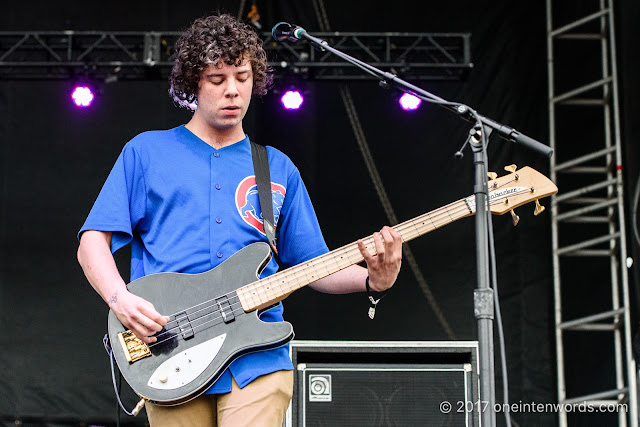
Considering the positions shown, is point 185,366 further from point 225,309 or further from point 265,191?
point 265,191

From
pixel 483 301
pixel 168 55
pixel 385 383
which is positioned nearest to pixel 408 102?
pixel 168 55

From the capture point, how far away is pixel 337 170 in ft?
19.8

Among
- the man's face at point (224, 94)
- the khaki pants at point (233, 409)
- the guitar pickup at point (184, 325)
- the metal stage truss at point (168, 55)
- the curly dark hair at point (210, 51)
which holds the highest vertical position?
the metal stage truss at point (168, 55)

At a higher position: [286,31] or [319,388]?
[286,31]

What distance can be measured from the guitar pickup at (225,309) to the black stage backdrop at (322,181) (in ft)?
10.7

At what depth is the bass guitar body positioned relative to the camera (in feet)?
8.01

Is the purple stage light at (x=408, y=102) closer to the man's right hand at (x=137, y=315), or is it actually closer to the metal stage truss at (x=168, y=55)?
the metal stage truss at (x=168, y=55)

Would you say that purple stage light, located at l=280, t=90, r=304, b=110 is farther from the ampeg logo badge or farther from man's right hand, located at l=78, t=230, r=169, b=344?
man's right hand, located at l=78, t=230, r=169, b=344

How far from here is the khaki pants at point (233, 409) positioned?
7.94 feet

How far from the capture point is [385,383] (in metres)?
3.90

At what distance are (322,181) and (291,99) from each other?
0.63 m

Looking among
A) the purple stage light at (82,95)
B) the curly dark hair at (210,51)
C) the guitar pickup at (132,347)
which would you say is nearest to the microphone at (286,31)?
the curly dark hair at (210,51)

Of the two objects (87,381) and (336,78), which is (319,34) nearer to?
(336,78)

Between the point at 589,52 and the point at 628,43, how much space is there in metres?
0.99
